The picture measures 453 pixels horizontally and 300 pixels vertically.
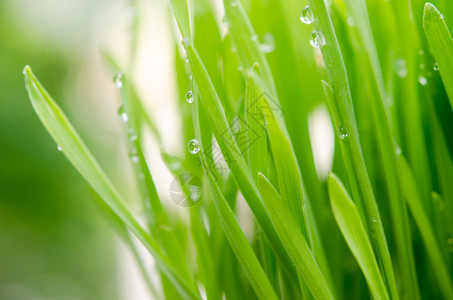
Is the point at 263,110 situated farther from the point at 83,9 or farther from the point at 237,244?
the point at 83,9

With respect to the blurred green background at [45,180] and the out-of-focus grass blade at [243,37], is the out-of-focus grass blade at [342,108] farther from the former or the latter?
the blurred green background at [45,180]

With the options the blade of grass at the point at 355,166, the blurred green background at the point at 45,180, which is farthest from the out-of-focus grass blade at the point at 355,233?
the blurred green background at the point at 45,180

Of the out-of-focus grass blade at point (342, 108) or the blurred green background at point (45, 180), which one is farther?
the blurred green background at point (45, 180)

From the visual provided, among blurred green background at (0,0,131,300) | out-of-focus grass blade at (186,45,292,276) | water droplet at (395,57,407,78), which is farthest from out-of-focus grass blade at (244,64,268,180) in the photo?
blurred green background at (0,0,131,300)

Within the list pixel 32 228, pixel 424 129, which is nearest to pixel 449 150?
pixel 424 129

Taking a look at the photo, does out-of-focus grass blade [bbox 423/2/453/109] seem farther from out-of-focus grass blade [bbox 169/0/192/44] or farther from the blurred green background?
the blurred green background

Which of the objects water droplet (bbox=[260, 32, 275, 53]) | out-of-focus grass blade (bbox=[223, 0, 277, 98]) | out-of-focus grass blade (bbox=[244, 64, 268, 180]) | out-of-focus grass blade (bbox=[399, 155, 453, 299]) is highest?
water droplet (bbox=[260, 32, 275, 53])
